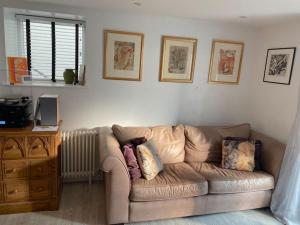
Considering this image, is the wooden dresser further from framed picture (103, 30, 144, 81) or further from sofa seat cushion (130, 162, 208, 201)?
framed picture (103, 30, 144, 81)

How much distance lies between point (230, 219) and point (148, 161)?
111 centimetres

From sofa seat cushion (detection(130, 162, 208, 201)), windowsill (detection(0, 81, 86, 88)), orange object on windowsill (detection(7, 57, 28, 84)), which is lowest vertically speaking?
sofa seat cushion (detection(130, 162, 208, 201))

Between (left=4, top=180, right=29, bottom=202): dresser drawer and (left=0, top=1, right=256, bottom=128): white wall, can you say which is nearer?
(left=4, top=180, right=29, bottom=202): dresser drawer

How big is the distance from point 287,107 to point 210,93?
978 mm

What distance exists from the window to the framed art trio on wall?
0.49 metres

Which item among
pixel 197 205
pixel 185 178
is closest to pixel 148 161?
pixel 185 178

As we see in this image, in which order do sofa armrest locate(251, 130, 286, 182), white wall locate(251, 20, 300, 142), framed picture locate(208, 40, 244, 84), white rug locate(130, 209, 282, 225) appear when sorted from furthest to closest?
framed picture locate(208, 40, 244, 84) < white wall locate(251, 20, 300, 142) < sofa armrest locate(251, 130, 286, 182) < white rug locate(130, 209, 282, 225)

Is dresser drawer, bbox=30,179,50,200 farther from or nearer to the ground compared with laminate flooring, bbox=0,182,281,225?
farther from the ground

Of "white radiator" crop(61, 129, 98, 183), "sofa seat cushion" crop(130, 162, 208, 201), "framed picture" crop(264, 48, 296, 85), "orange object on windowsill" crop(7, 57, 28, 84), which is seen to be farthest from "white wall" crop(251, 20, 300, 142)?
"orange object on windowsill" crop(7, 57, 28, 84)

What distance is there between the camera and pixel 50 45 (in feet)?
10.2

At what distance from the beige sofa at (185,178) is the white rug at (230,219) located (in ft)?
0.26

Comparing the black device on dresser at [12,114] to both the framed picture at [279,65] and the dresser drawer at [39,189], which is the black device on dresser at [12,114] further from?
the framed picture at [279,65]

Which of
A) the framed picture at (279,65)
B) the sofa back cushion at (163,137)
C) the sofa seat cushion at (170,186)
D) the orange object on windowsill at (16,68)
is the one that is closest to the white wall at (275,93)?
the framed picture at (279,65)

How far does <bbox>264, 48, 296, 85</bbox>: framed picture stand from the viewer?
9.61 ft
